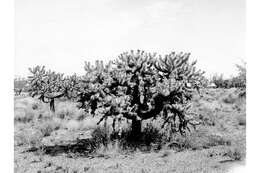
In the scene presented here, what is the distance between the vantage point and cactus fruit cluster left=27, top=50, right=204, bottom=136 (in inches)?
440

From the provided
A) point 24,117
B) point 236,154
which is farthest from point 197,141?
point 24,117

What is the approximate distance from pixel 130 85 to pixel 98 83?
3.12ft

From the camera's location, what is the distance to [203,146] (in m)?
11.7

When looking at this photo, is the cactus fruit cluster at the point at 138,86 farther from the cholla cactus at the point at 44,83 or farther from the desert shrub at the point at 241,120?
the desert shrub at the point at 241,120

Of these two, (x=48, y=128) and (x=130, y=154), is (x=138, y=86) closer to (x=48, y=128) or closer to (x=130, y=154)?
(x=130, y=154)

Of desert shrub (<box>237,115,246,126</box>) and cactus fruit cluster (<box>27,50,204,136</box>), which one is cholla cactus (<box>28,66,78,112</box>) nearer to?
cactus fruit cluster (<box>27,50,204,136</box>)

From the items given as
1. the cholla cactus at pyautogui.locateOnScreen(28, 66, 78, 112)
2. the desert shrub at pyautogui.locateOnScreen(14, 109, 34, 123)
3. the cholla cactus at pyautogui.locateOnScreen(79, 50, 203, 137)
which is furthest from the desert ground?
the desert shrub at pyautogui.locateOnScreen(14, 109, 34, 123)

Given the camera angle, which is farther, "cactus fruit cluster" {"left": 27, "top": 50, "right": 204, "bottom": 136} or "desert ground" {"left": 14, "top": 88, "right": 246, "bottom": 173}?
"cactus fruit cluster" {"left": 27, "top": 50, "right": 204, "bottom": 136}

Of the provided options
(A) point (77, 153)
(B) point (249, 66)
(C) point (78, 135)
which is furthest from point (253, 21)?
(C) point (78, 135)

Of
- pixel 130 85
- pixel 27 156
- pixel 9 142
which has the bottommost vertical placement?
pixel 27 156

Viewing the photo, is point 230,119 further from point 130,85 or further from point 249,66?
point 249,66

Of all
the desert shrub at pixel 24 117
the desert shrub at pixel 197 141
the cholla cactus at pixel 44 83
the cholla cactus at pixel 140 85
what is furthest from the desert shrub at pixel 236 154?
the desert shrub at pixel 24 117

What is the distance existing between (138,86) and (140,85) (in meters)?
0.09

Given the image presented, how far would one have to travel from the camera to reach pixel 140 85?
11641 millimetres
